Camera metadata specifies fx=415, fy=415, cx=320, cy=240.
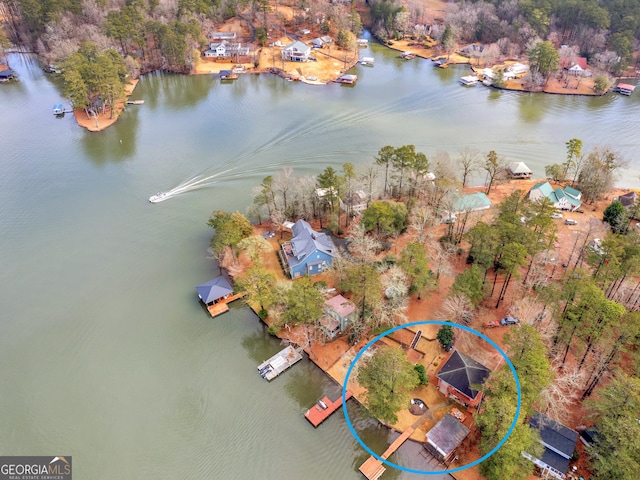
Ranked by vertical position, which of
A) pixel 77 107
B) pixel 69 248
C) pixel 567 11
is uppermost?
pixel 567 11

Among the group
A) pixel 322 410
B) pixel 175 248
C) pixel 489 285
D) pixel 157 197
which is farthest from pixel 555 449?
pixel 157 197

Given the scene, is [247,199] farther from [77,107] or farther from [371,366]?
[77,107]

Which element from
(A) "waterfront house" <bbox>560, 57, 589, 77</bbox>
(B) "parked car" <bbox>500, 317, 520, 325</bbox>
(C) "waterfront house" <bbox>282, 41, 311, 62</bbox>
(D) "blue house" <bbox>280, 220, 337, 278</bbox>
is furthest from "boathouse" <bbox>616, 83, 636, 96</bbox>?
(D) "blue house" <bbox>280, 220, 337, 278</bbox>

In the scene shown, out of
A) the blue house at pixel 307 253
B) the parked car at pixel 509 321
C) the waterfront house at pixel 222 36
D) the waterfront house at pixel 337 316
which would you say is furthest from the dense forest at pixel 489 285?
the waterfront house at pixel 222 36

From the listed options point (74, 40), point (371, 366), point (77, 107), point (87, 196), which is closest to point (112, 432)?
point (371, 366)

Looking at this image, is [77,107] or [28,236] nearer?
[28,236]

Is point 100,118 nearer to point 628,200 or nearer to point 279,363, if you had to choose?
point 279,363

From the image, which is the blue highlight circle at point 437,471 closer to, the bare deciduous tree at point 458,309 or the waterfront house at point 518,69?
the bare deciduous tree at point 458,309
